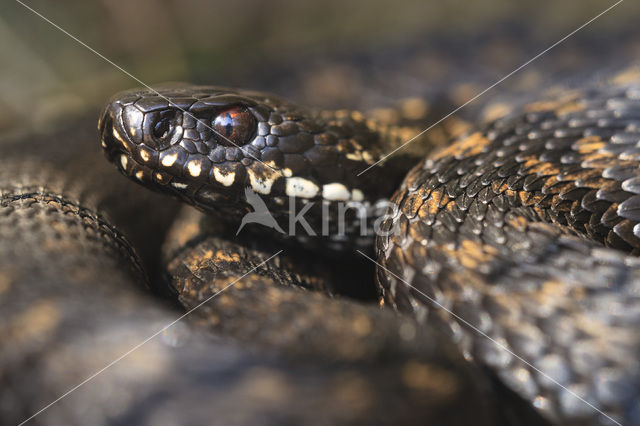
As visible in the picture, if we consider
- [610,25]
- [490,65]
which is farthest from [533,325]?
[610,25]

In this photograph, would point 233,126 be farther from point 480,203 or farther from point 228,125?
point 480,203

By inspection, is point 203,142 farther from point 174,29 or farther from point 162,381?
point 174,29

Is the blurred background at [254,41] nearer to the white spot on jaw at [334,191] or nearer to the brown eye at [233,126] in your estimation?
the white spot on jaw at [334,191]

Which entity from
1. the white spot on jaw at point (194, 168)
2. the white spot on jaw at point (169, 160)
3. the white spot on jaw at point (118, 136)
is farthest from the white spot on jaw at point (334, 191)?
the white spot on jaw at point (118, 136)

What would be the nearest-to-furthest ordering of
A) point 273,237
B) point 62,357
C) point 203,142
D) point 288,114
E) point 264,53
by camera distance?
point 62,357, point 203,142, point 288,114, point 273,237, point 264,53

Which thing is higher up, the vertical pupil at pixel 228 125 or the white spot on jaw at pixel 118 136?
the vertical pupil at pixel 228 125

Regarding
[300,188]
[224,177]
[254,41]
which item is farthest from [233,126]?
[254,41]

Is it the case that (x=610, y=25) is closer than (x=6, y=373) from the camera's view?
No
